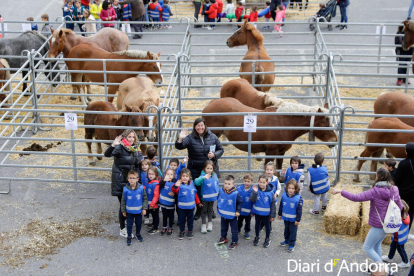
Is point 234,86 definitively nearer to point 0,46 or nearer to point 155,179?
point 155,179

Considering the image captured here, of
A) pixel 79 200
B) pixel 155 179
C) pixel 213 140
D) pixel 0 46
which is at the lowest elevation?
pixel 79 200

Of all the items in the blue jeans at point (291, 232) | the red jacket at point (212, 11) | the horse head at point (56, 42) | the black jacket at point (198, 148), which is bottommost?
the blue jeans at point (291, 232)

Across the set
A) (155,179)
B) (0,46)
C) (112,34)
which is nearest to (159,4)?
(112,34)

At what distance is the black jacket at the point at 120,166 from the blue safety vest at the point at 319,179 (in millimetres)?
2749

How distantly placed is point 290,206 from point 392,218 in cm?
130

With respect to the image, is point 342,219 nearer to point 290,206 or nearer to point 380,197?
point 290,206

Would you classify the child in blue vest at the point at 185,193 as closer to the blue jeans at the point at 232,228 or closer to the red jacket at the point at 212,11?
the blue jeans at the point at 232,228

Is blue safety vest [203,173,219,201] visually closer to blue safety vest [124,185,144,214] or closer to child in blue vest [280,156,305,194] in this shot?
blue safety vest [124,185,144,214]

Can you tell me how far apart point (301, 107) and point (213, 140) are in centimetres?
186

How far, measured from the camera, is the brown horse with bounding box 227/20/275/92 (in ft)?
35.8

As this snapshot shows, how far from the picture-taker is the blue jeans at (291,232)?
20.7 feet

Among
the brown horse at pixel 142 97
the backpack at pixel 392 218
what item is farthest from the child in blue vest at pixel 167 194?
the backpack at pixel 392 218

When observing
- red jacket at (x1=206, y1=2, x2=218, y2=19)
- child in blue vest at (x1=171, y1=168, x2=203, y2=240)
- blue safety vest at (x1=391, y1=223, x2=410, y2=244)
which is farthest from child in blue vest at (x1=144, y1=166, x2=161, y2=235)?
red jacket at (x1=206, y1=2, x2=218, y2=19)

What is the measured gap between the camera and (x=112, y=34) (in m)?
13.0
